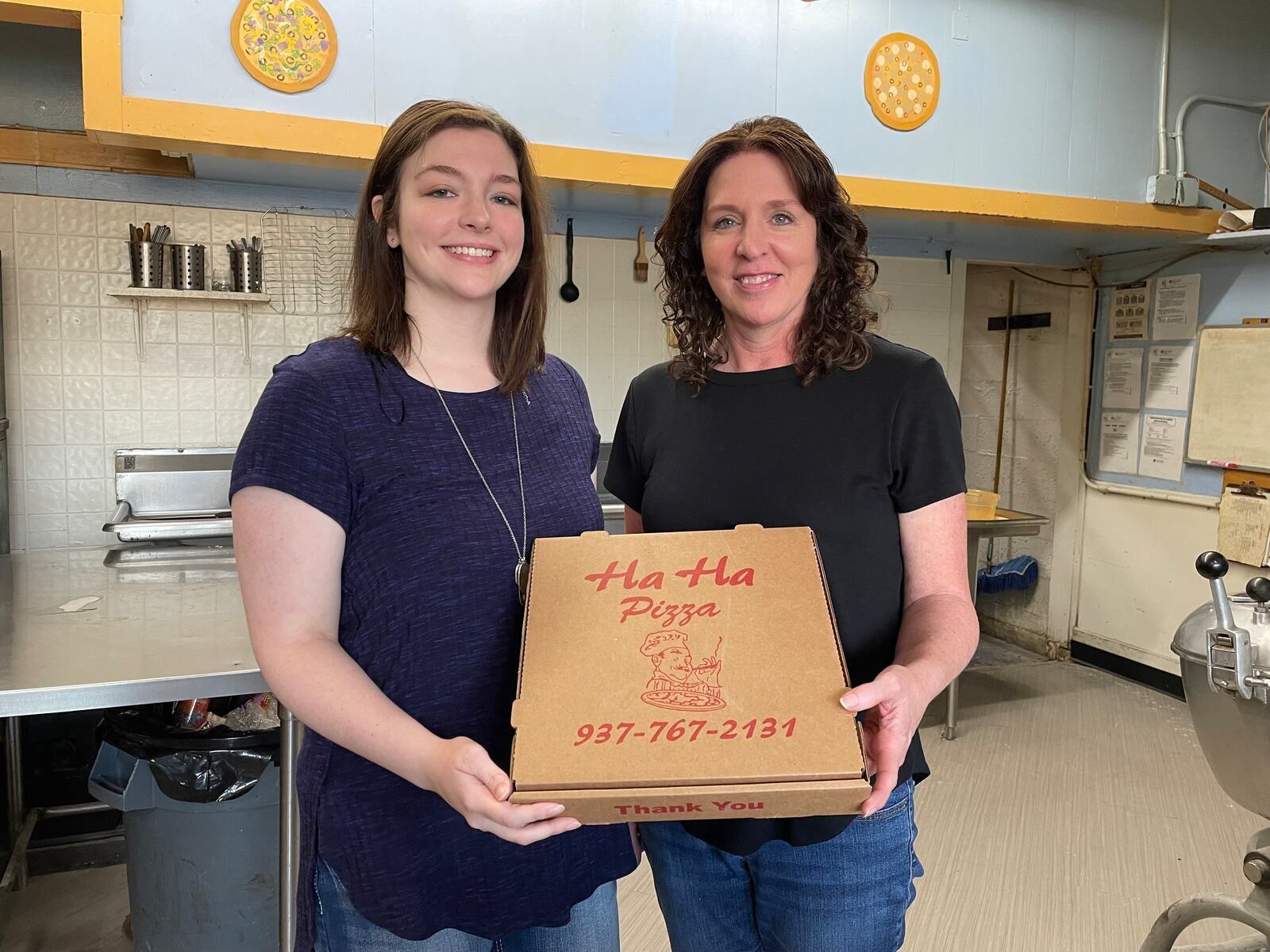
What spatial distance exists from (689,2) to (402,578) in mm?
2389

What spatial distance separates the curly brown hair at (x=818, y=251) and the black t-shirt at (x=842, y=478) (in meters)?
0.03

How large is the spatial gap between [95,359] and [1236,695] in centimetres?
327

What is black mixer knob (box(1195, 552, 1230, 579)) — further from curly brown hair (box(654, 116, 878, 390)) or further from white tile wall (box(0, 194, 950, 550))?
white tile wall (box(0, 194, 950, 550))

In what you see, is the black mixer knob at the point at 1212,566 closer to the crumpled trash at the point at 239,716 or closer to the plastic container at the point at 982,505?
the crumpled trash at the point at 239,716

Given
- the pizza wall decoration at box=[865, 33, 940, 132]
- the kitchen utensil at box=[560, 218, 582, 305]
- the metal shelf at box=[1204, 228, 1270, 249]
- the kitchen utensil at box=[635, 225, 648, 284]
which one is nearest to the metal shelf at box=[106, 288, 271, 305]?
the kitchen utensil at box=[560, 218, 582, 305]

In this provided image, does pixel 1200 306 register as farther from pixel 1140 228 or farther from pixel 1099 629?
pixel 1099 629

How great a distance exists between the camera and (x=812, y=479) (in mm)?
1072

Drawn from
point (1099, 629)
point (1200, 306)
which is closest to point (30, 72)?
point (1200, 306)

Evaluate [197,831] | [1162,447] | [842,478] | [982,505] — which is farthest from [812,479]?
[1162,447]

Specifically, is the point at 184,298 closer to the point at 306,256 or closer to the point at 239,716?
the point at 306,256

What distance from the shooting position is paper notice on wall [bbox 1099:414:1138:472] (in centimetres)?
421

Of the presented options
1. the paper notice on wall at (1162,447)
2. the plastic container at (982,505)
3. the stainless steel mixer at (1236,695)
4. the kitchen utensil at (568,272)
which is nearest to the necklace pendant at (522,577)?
the stainless steel mixer at (1236,695)

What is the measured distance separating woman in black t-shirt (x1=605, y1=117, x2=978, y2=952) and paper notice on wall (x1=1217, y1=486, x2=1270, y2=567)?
10.6 feet

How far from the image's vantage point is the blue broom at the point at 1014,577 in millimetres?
4695
